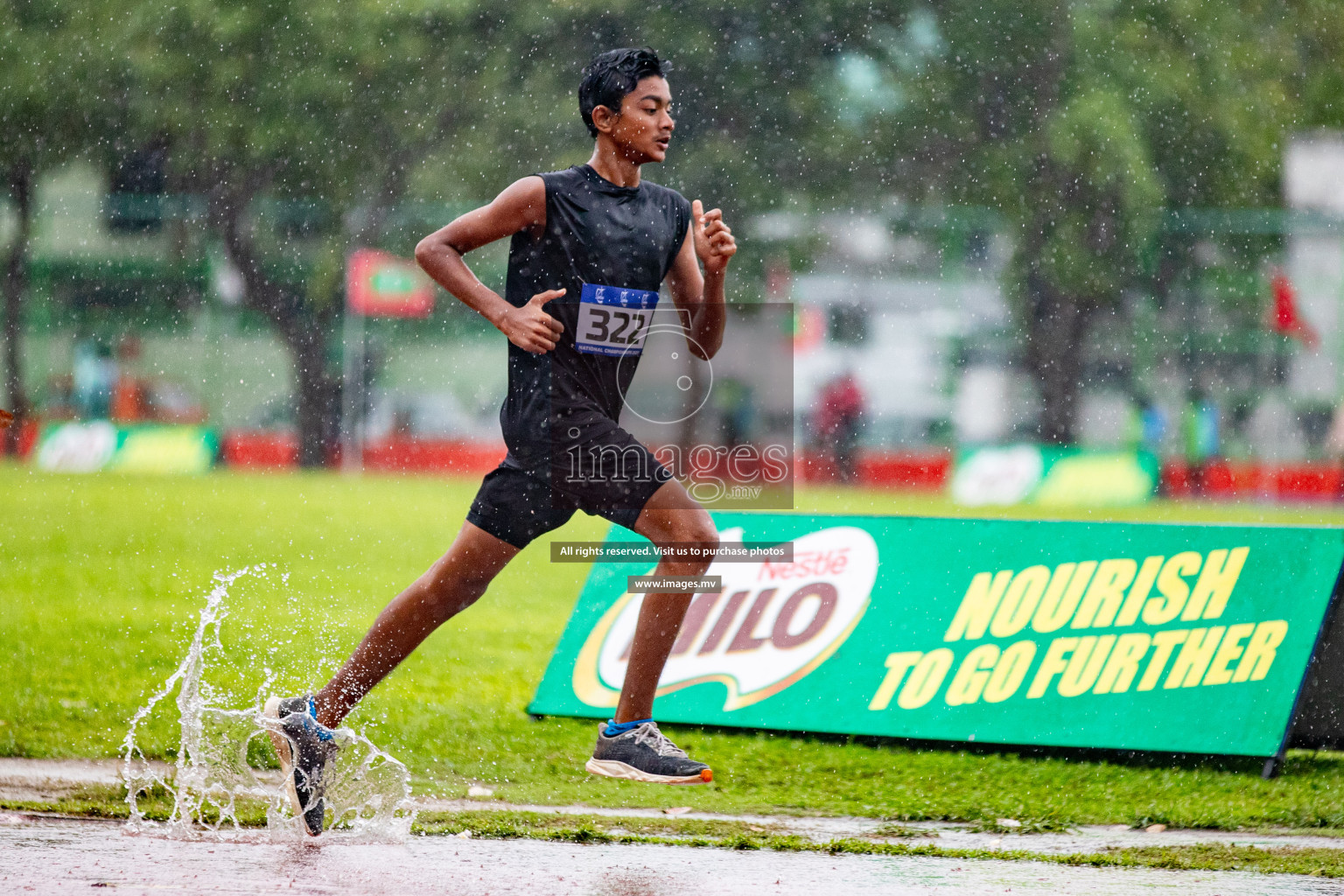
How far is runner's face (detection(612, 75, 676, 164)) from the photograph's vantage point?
4070mm

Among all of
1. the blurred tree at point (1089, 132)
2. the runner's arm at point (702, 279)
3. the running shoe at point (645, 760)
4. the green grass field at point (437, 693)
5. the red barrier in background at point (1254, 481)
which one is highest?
the blurred tree at point (1089, 132)

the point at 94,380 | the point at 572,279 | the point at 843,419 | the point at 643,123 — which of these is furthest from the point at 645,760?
the point at 94,380

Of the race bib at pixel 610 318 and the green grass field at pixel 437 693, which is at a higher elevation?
the race bib at pixel 610 318

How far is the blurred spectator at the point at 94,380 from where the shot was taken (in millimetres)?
19297

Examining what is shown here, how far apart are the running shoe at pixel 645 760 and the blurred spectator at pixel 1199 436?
49.6 feet

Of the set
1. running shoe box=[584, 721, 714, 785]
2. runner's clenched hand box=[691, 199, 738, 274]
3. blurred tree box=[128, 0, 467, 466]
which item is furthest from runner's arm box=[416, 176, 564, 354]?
blurred tree box=[128, 0, 467, 466]

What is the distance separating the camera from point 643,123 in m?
4.07

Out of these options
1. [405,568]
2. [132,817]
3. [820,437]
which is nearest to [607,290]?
[132,817]

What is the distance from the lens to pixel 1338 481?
17.5 metres

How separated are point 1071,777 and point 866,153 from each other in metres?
15.6

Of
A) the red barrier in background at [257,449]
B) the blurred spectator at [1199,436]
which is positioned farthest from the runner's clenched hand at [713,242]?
the red barrier in background at [257,449]

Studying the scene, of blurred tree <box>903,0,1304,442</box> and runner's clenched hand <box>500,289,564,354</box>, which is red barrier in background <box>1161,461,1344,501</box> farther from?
runner's clenched hand <box>500,289,564,354</box>

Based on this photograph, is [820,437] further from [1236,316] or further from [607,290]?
[607,290]

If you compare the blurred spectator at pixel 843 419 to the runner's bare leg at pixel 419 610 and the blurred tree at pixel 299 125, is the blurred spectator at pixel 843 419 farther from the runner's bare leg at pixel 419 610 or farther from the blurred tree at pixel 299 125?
the runner's bare leg at pixel 419 610
